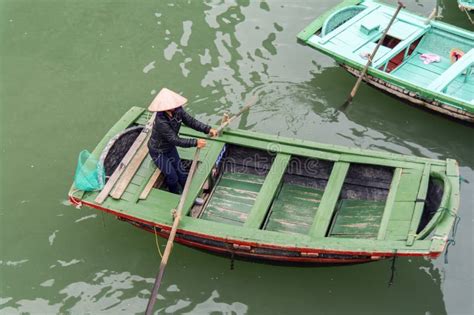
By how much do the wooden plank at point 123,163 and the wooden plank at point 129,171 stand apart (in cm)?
5

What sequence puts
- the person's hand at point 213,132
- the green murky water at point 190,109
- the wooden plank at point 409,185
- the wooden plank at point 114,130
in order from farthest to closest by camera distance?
1. the person's hand at point 213,132
2. the green murky water at point 190,109
3. the wooden plank at point 114,130
4. the wooden plank at point 409,185

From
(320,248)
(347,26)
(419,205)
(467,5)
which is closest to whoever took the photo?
(320,248)

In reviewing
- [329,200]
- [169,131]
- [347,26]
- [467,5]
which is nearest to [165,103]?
[169,131]

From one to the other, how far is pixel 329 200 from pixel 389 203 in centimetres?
83

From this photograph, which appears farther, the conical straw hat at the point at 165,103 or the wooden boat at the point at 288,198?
the conical straw hat at the point at 165,103

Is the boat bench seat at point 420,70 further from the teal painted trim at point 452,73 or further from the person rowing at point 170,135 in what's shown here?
the person rowing at point 170,135

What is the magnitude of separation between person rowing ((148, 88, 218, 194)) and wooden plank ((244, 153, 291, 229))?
107cm

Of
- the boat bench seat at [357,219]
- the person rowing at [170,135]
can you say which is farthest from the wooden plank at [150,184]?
the boat bench seat at [357,219]

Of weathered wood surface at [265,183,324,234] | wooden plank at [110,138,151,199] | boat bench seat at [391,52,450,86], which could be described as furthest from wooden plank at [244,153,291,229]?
boat bench seat at [391,52,450,86]

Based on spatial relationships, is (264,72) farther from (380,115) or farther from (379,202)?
(379,202)

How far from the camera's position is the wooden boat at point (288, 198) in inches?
277

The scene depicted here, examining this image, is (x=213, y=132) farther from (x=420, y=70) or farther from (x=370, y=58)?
(x=420, y=70)

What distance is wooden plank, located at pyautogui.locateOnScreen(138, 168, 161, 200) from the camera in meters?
7.94

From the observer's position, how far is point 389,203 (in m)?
7.47
